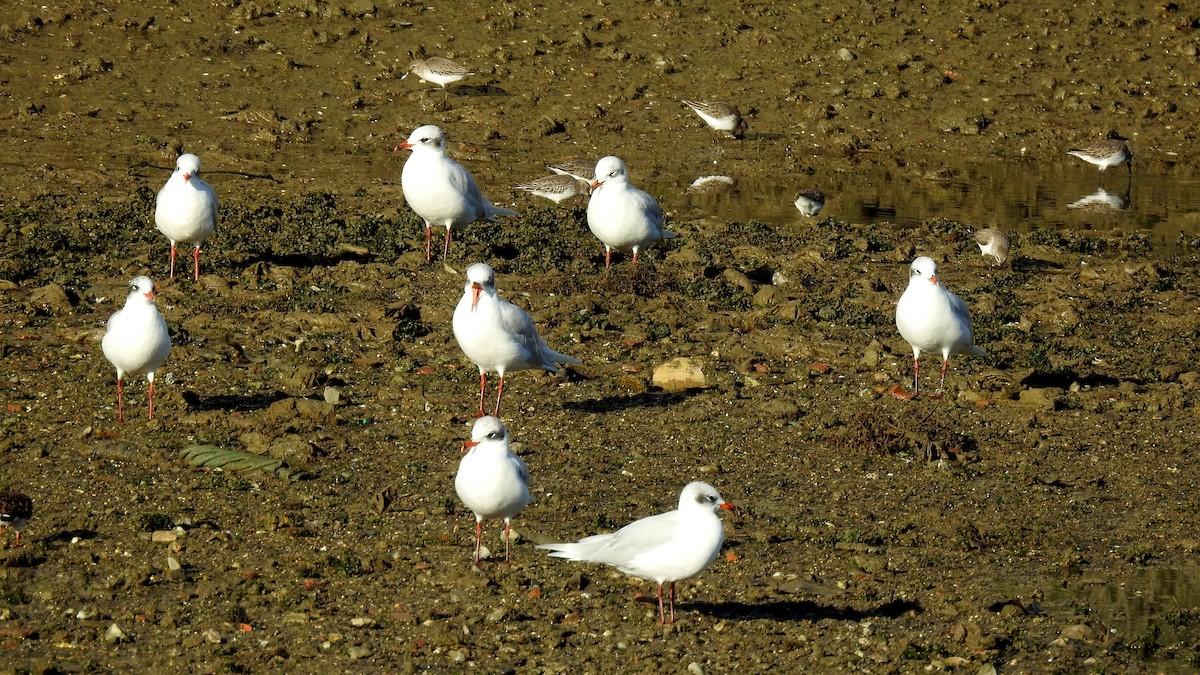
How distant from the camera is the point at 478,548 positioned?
383 inches

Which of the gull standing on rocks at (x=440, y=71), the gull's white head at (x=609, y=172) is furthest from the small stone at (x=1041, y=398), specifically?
the gull standing on rocks at (x=440, y=71)

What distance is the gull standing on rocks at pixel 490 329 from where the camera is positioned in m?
11.9

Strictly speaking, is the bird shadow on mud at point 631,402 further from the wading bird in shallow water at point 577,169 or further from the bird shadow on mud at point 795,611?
the wading bird in shallow water at point 577,169

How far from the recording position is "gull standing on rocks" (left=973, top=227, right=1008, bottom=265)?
16.9 meters

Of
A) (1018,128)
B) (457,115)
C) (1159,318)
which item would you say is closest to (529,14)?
(457,115)

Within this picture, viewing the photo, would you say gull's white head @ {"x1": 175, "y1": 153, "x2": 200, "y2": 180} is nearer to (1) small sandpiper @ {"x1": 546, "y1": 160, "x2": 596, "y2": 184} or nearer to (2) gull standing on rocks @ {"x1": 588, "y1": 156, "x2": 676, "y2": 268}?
(2) gull standing on rocks @ {"x1": 588, "y1": 156, "x2": 676, "y2": 268}

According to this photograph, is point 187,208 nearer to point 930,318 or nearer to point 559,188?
point 559,188

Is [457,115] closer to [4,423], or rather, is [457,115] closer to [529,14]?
[529,14]

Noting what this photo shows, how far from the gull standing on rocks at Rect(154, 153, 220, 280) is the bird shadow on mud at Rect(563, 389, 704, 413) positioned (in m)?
4.52

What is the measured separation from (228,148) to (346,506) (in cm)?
1059

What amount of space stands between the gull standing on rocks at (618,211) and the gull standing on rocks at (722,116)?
5804 mm

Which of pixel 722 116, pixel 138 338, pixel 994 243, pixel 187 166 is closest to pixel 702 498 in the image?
pixel 138 338

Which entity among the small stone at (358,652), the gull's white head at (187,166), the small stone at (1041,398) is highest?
the gull's white head at (187,166)

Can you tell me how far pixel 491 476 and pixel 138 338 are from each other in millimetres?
3679
